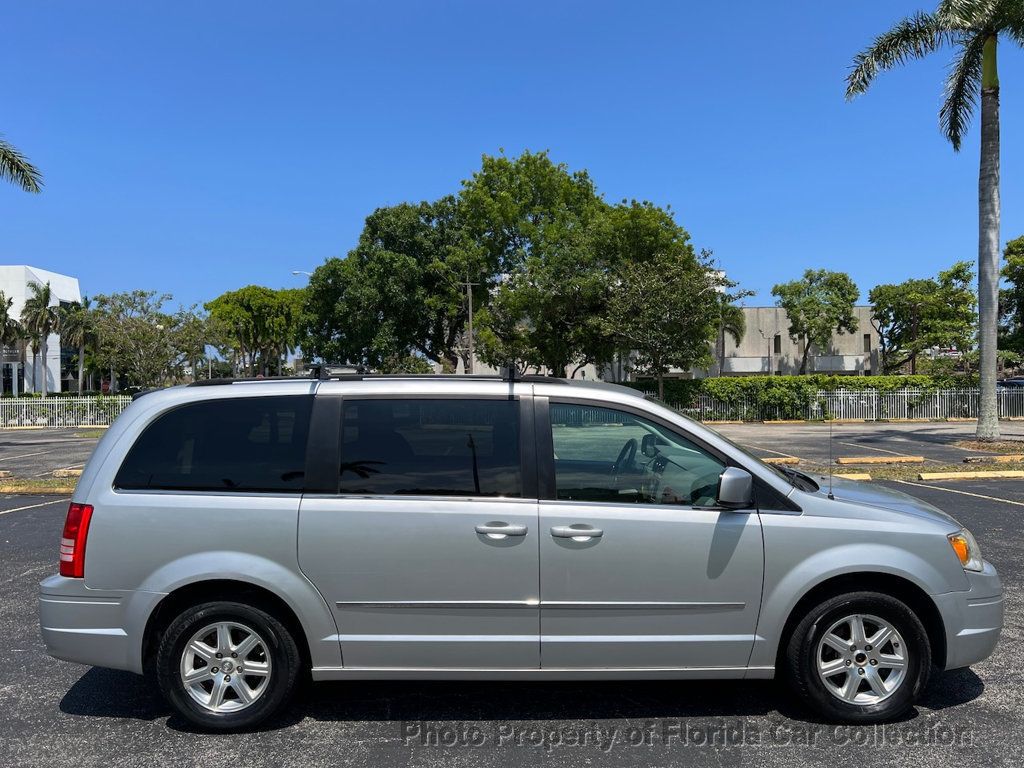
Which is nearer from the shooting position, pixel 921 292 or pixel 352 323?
pixel 352 323

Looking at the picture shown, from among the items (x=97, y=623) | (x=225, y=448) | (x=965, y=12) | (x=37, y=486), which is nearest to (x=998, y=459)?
(x=965, y=12)

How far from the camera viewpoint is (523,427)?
→ 12.4 feet

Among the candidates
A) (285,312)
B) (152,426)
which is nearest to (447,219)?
(285,312)

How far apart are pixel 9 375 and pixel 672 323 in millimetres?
64671

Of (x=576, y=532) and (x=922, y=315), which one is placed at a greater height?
(x=922, y=315)

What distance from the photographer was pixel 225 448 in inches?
152

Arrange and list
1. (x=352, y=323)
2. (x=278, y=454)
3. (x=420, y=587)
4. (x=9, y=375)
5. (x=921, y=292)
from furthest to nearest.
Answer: (x=9, y=375) < (x=921, y=292) < (x=352, y=323) < (x=278, y=454) < (x=420, y=587)

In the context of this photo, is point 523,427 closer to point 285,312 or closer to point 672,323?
point 672,323

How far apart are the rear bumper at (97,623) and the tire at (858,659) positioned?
3.25 meters

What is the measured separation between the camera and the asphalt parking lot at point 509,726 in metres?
3.44

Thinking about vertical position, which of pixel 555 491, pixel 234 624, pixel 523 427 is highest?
pixel 523 427

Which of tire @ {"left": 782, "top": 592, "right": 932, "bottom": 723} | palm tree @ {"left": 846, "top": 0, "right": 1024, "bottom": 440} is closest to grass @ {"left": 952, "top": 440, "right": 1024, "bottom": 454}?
palm tree @ {"left": 846, "top": 0, "right": 1024, "bottom": 440}

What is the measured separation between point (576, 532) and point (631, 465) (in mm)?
607

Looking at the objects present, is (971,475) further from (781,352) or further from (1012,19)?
(781,352)
